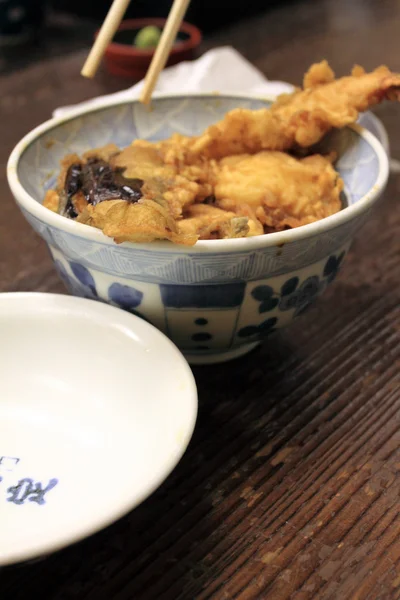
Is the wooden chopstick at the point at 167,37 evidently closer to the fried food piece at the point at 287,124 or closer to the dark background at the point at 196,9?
the fried food piece at the point at 287,124

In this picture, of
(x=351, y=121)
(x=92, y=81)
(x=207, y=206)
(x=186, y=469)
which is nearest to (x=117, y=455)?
(x=186, y=469)

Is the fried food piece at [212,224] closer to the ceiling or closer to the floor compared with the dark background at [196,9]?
closer to the ceiling

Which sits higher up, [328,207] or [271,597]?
[328,207]

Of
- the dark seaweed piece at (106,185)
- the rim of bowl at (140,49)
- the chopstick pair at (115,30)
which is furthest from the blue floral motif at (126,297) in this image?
the rim of bowl at (140,49)

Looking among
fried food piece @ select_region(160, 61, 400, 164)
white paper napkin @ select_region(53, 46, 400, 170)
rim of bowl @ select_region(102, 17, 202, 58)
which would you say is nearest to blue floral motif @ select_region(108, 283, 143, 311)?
fried food piece @ select_region(160, 61, 400, 164)

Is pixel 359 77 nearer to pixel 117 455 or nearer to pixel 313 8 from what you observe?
pixel 117 455

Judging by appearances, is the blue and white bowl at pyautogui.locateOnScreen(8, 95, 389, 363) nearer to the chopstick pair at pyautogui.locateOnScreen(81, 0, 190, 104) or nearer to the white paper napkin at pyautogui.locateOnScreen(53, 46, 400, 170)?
the chopstick pair at pyautogui.locateOnScreen(81, 0, 190, 104)
